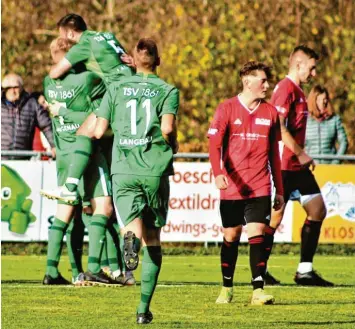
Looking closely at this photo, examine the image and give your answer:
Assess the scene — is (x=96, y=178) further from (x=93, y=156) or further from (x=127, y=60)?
(x=127, y=60)

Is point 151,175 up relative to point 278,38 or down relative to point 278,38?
down

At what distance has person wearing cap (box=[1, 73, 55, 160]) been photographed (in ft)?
65.4

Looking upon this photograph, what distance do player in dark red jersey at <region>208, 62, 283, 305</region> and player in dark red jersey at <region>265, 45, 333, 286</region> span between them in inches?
57.9

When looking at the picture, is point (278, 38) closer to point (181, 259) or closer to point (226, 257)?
point (181, 259)

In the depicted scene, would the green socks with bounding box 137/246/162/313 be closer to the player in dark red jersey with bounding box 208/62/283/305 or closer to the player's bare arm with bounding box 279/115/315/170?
the player in dark red jersey with bounding box 208/62/283/305

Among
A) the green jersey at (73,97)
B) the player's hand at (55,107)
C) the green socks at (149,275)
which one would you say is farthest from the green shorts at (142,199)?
the player's hand at (55,107)

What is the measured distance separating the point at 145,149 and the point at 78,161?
2.97 m

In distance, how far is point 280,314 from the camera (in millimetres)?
12297

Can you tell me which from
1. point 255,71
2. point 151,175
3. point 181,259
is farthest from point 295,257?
point 151,175

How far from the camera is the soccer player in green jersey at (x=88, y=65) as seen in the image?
1445cm

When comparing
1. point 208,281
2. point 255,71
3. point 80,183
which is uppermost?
point 255,71

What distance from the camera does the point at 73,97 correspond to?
1496cm

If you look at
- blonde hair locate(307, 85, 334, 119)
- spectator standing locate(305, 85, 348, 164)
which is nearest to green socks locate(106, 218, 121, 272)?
blonde hair locate(307, 85, 334, 119)

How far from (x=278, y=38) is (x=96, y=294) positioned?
15381mm
